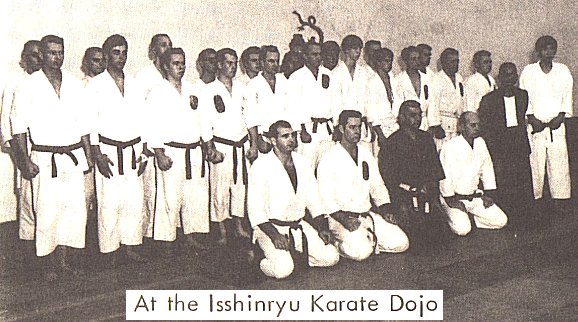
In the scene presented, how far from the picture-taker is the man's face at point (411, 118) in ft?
13.5

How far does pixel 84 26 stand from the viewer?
3.71 m

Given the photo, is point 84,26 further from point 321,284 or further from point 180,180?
point 321,284

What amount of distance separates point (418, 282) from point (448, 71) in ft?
5.22

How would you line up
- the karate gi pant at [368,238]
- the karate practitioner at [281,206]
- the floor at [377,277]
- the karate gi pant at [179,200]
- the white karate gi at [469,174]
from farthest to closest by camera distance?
the white karate gi at [469,174], the karate gi pant at [179,200], the karate gi pant at [368,238], the karate practitioner at [281,206], the floor at [377,277]

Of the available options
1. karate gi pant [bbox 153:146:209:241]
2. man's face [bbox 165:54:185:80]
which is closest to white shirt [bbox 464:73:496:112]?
karate gi pant [bbox 153:146:209:241]

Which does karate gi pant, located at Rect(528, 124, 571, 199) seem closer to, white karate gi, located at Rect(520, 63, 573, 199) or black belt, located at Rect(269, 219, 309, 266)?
white karate gi, located at Rect(520, 63, 573, 199)

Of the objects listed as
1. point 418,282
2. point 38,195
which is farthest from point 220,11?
point 418,282

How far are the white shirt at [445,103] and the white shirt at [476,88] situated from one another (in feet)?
0.19

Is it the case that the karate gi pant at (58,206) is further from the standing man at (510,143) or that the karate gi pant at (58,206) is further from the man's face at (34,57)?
the standing man at (510,143)

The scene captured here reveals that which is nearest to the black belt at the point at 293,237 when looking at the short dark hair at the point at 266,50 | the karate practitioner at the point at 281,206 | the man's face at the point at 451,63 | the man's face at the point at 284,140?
the karate practitioner at the point at 281,206

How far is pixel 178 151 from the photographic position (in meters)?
3.81

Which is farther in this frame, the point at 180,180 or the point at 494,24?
Result: the point at 494,24

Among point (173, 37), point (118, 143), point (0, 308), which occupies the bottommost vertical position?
point (0, 308)
